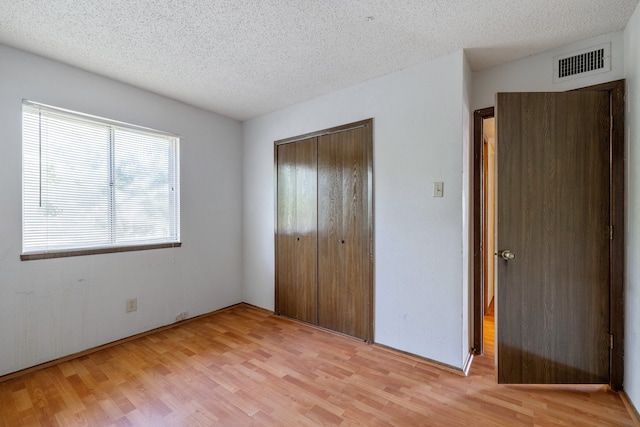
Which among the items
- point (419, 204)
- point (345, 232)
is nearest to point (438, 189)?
point (419, 204)

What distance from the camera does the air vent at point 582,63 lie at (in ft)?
6.27

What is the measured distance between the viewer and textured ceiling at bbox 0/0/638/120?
1.64 m

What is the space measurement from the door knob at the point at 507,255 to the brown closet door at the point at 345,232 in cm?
102

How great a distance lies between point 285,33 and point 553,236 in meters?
2.26

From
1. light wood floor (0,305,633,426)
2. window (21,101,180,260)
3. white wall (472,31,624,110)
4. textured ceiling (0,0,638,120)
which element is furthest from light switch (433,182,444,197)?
window (21,101,180,260)

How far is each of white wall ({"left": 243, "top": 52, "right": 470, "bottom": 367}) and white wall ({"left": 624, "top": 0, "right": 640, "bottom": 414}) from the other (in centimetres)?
90

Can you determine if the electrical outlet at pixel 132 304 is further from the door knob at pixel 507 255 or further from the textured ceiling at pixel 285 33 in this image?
the door knob at pixel 507 255

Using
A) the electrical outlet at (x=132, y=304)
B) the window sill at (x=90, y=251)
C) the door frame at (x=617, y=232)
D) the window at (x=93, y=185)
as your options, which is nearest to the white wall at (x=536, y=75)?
the door frame at (x=617, y=232)

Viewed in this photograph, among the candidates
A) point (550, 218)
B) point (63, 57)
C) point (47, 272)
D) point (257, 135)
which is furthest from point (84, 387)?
point (550, 218)

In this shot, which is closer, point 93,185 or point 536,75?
point 536,75

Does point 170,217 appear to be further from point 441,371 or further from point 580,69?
point 580,69

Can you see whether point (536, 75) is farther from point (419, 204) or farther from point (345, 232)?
point (345, 232)

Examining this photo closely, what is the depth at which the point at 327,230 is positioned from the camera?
2.88 metres

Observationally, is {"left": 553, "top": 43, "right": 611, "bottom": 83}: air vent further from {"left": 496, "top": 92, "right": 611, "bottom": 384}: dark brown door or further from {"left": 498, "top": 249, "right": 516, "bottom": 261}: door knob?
{"left": 498, "top": 249, "right": 516, "bottom": 261}: door knob
